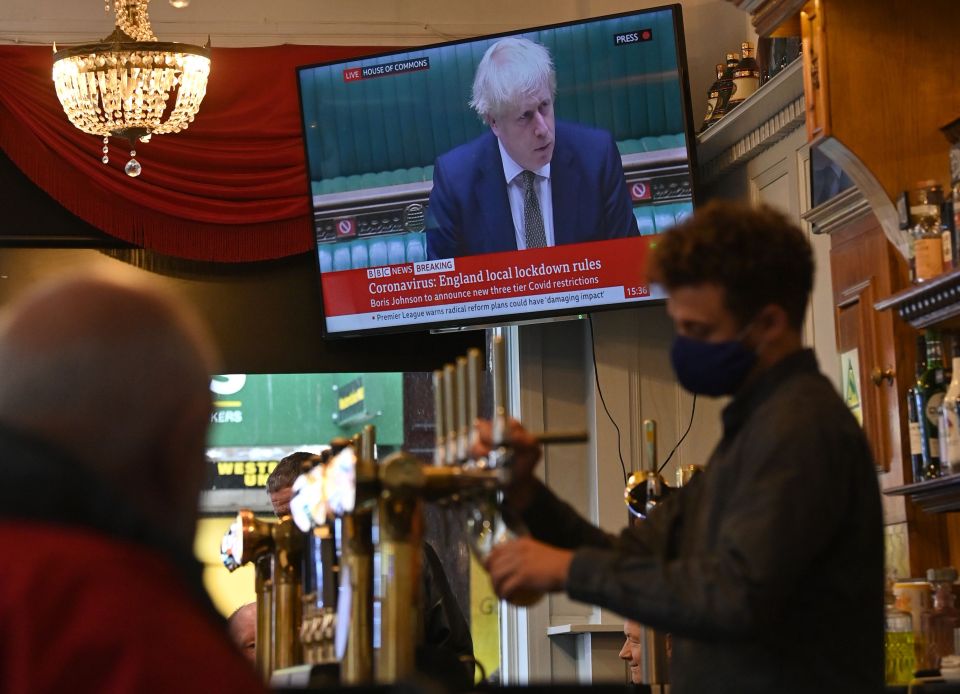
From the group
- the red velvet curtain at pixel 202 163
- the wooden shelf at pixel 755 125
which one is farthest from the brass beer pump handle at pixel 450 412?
the red velvet curtain at pixel 202 163

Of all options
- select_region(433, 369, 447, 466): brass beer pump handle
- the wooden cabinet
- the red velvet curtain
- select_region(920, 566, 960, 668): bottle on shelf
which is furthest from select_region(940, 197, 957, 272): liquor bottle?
the red velvet curtain

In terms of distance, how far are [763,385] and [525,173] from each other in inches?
168

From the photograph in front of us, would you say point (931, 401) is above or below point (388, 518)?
above

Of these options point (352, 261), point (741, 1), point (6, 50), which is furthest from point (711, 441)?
point (6, 50)

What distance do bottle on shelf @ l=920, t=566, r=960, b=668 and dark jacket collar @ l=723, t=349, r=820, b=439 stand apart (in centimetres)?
200

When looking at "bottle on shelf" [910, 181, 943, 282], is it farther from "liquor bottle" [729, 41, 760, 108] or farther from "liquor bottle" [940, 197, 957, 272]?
"liquor bottle" [729, 41, 760, 108]

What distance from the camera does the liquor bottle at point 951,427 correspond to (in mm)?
3680

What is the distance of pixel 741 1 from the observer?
4.23 meters

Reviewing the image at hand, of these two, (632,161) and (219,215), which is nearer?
(632,161)

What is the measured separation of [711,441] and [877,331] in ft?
7.00

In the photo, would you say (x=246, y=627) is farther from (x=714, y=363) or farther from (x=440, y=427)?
(x=714, y=363)

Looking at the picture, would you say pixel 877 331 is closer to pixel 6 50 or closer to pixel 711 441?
pixel 711 441

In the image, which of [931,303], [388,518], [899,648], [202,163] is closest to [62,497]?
[388,518]

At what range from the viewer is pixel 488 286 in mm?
6102
